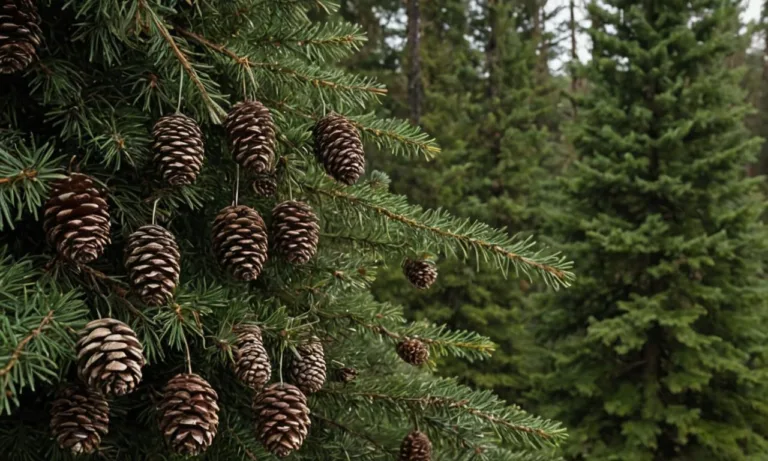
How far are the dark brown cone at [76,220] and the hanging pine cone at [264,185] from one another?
1.61ft

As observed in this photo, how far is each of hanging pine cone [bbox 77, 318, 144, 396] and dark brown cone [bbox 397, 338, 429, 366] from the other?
3.50 feet

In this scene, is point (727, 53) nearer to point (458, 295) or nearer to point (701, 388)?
point (701, 388)

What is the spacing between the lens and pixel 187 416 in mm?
1103

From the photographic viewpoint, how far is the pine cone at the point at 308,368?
1.46 m

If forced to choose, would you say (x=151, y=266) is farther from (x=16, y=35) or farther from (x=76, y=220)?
(x=16, y=35)

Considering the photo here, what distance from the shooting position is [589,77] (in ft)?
25.7

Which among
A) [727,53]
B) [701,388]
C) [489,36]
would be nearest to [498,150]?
[489,36]

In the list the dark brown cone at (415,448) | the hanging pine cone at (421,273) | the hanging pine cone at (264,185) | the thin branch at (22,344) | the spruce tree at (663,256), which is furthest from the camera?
the spruce tree at (663,256)

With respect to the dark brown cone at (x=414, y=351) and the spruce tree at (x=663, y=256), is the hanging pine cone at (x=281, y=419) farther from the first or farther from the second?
the spruce tree at (x=663, y=256)

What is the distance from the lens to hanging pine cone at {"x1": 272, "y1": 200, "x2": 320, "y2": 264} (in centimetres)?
144

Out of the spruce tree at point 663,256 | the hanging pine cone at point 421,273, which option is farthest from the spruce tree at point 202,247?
the spruce tree at point 663,256

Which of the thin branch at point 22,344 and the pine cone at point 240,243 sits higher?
the pine cone at point 240,243

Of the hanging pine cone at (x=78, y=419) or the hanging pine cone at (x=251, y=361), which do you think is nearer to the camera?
the hanging pine cone at (x=78, y=419)

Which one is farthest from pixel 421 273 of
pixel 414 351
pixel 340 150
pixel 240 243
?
pixel 240 243
